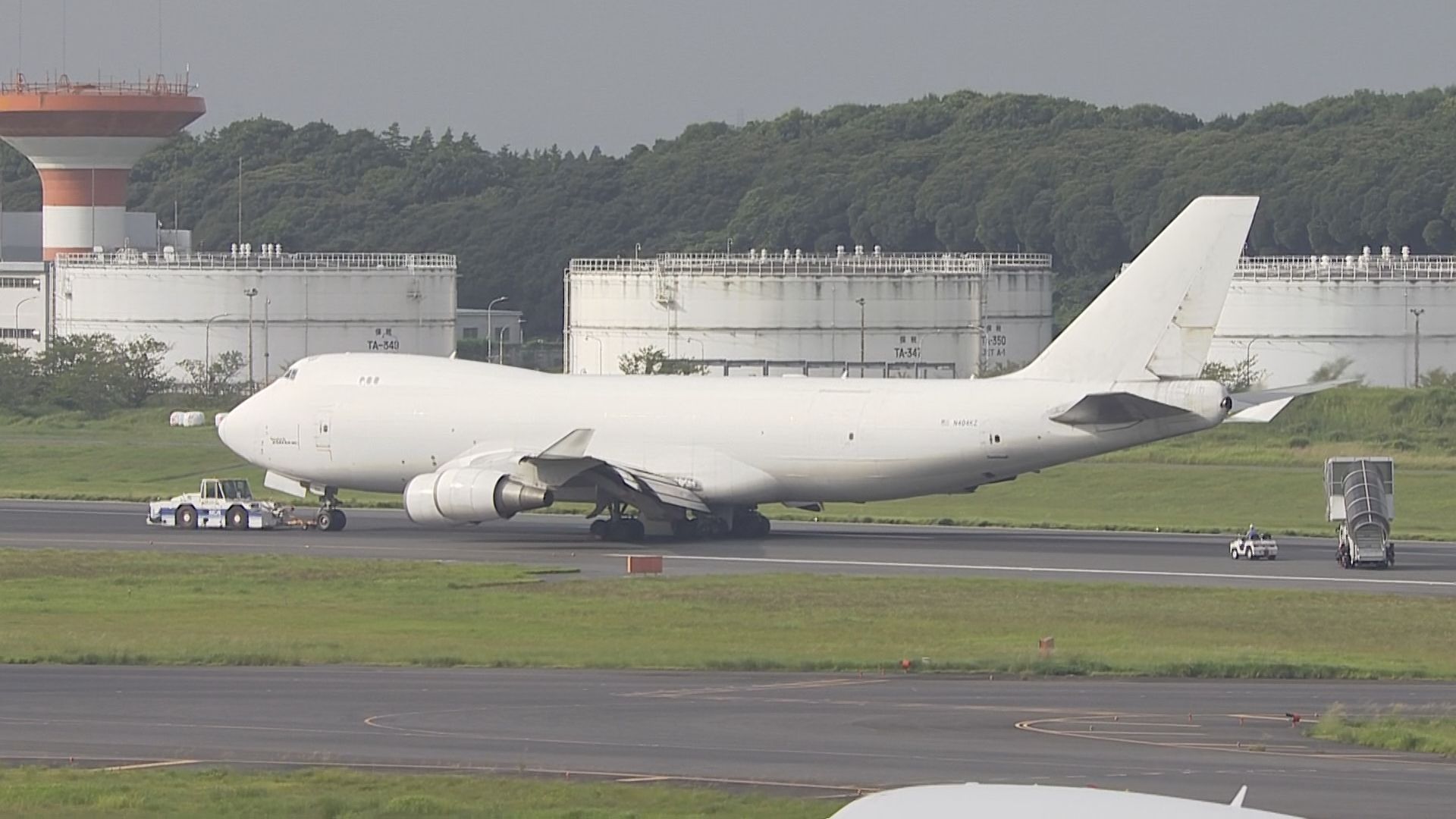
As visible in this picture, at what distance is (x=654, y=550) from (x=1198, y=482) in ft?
83.2

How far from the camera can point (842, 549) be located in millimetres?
53875

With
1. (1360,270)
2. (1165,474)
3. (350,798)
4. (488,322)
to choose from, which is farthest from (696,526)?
(488,322)

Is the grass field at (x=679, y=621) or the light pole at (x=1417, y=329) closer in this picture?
the grass field at (x=679, y=621)

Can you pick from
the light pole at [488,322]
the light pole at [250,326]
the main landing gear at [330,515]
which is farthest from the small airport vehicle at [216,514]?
the light pole at [488,322]

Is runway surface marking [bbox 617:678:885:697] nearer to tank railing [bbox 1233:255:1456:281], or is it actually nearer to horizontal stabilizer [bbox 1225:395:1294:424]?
horizontal stabilizer [bbox 1225:395:1294:424]

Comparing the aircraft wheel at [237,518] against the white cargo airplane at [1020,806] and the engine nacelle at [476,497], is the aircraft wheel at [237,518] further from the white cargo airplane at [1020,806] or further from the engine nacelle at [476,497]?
the white cargo airplane at [1020,806]

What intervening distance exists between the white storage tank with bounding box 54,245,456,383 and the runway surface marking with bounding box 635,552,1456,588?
68.6 m

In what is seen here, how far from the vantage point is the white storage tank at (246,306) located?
386 ft

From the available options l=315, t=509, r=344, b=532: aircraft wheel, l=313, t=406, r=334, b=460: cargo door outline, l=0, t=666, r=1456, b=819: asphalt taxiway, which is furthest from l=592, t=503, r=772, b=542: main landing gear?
l=0, t=666, r=1456, b=819: asphalt taxiway

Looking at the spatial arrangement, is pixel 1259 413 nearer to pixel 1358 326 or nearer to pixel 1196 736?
pixel 1196 736

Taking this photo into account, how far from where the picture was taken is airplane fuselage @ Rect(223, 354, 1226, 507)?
5275cm

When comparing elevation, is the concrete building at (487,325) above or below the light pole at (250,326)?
above

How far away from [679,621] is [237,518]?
79.4 feet

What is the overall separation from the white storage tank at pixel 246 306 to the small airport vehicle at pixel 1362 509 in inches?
2833
